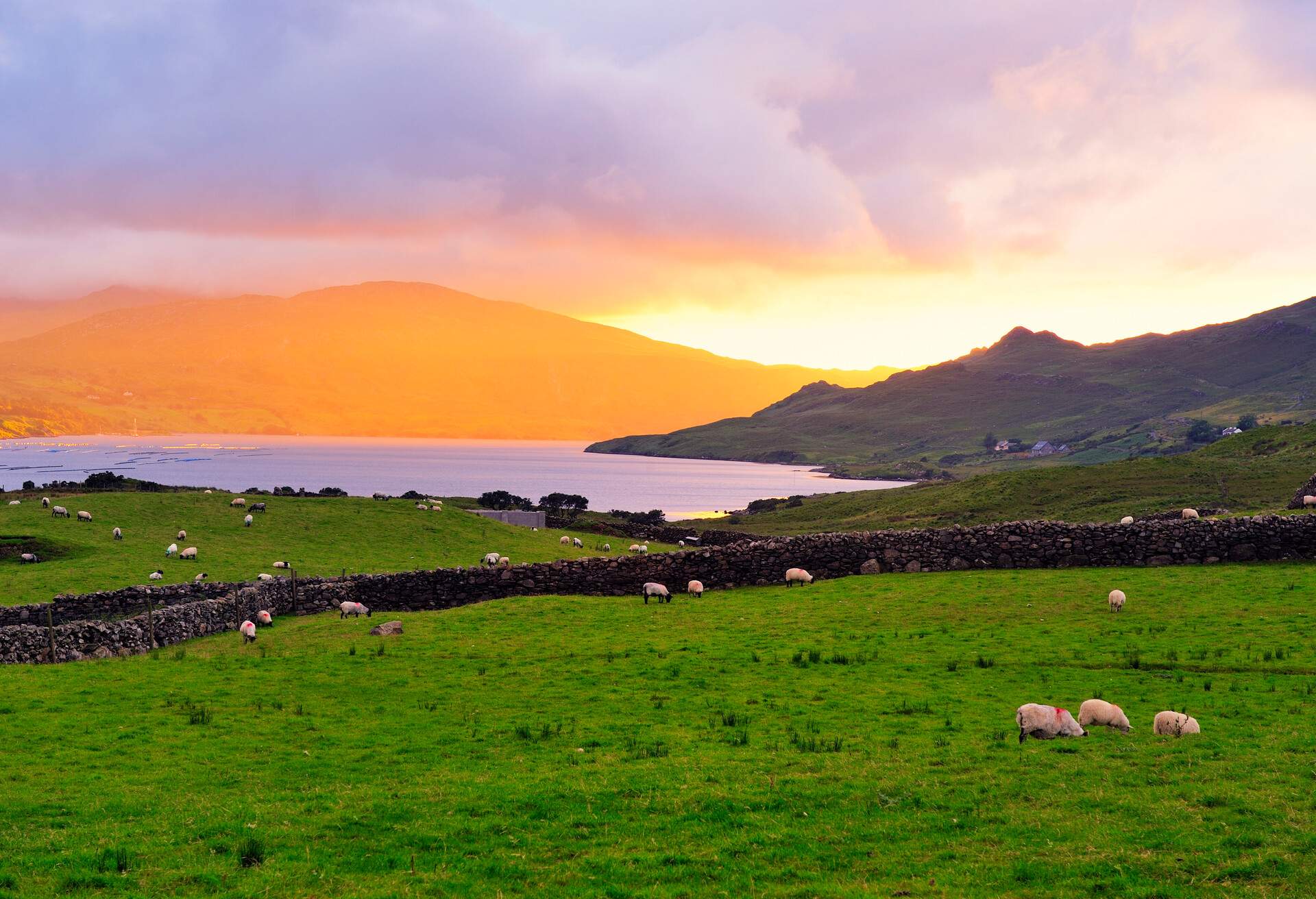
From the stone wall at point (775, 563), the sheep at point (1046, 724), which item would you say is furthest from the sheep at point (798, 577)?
the sheep at point (1046, 724)

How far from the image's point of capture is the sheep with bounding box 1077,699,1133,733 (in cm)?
1559

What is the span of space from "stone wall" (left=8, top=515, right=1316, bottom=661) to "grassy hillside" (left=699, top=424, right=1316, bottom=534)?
115 feet

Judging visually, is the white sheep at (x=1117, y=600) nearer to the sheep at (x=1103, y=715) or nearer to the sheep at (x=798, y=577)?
the sheep at (x=798, y=577)

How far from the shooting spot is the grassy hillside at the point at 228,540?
41.3 metres

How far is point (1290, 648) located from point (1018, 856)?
1526cm

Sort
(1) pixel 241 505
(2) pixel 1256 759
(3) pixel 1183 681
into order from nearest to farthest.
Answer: (2) pixel 1256 759, (3) pixel 1183 681, (1) pixel 241 505

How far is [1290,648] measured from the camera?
68.8 feet

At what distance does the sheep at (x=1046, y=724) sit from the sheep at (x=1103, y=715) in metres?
0.35

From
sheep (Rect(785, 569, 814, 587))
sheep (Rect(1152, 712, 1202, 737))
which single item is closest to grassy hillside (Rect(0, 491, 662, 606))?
sheep (Rect(785, 569, 814, 587))

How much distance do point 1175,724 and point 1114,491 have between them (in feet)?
251

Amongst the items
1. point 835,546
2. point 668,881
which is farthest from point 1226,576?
point 668,881

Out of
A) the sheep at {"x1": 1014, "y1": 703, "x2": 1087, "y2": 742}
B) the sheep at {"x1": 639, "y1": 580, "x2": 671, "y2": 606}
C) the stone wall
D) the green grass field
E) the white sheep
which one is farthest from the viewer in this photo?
the sheep at {"x1": 639, "y1": 580, "x2": 671, "y2": 606}

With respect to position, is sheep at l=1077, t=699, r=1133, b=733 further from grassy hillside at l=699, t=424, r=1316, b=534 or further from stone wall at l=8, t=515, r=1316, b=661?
grassy hillside at l=699, t=424, r=1316, b=534

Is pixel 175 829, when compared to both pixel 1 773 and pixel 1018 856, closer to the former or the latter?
pixel 1 773
